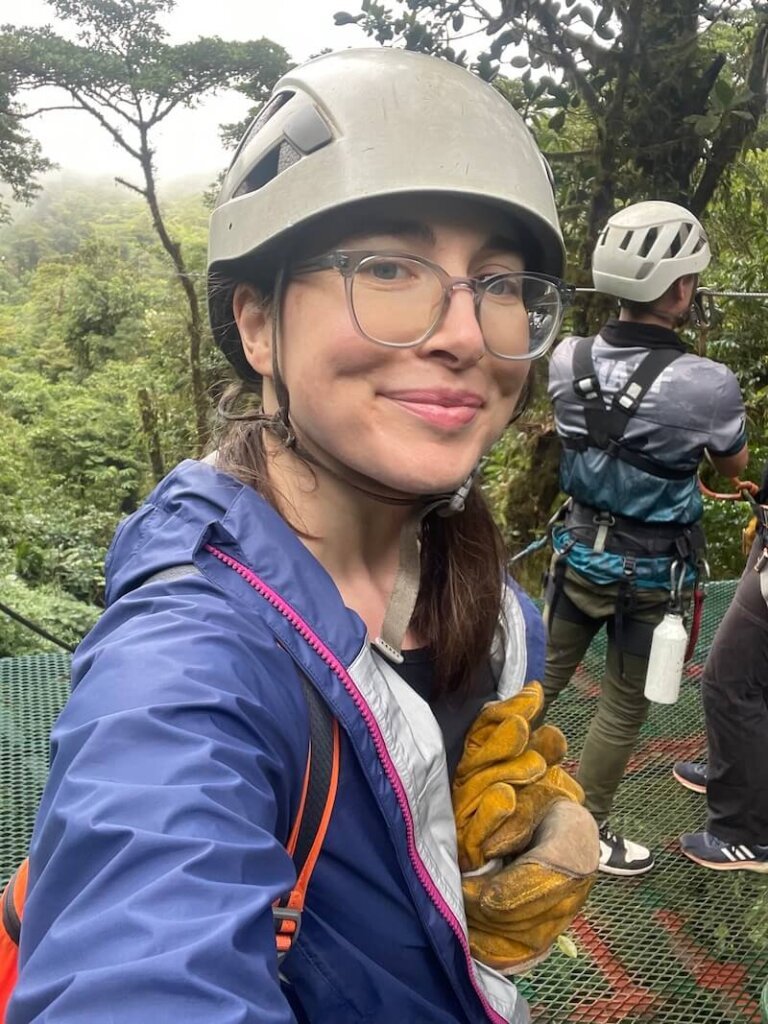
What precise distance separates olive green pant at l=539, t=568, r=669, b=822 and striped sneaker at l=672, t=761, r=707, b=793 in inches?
17.2

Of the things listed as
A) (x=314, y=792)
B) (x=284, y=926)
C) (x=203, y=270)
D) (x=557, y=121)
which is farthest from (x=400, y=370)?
(x=203, y=270)

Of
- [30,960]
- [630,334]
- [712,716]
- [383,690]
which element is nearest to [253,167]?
Result: [383,690]

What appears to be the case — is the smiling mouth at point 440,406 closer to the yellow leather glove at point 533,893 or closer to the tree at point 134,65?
the yellow leather glove at point 533,893

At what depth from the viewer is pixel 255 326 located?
3.36 ft

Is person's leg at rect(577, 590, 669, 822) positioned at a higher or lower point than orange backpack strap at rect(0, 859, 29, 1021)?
lower

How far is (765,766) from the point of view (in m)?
2.16

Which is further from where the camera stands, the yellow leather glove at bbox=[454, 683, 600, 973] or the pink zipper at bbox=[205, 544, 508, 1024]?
the yellow leather glove at bbox=[454, 683, 600, 973]

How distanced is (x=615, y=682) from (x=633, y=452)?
667 millimetres

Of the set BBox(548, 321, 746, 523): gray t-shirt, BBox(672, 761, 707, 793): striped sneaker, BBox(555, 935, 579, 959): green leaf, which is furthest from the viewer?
BBox(672, 761, 707, 793): striped sneaker

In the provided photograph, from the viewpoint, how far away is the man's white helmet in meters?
2.16

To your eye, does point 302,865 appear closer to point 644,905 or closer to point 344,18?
point 644,905

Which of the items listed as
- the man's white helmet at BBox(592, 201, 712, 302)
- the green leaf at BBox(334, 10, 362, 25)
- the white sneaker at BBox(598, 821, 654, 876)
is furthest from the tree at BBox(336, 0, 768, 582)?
the white sneaker at BBox(598, 821, 654, 876)

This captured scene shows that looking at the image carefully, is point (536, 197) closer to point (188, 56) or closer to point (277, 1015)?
point (277, 1015)

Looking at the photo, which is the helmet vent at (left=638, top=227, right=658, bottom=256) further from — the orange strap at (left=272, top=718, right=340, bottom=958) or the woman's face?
the orange strap at (left=272, top=718, right=340, bottom=958)
